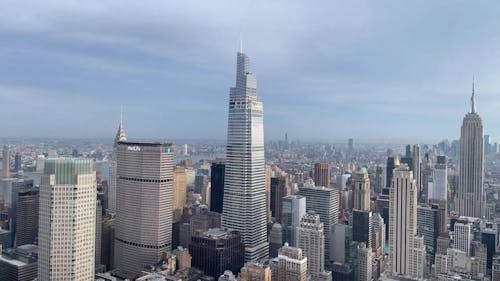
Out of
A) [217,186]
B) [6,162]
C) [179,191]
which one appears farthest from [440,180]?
[6,162]

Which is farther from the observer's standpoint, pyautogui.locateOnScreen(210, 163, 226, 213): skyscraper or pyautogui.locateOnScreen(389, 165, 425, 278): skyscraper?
pyautogui.locateOnScreen(210, 163, 226, 213): skyscraper

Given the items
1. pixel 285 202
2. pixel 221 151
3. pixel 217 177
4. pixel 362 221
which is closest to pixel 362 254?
pixel 362 221

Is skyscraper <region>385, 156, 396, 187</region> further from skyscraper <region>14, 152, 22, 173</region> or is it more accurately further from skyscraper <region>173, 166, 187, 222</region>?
skyscraper <region>14, 152, 22, 173</region>

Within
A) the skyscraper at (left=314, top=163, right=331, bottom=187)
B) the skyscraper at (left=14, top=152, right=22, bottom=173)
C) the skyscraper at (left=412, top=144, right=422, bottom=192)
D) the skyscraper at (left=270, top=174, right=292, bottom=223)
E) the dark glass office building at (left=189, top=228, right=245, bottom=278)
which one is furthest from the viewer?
the skyscraper at (left=314, top=163, right=331, bottom=187)

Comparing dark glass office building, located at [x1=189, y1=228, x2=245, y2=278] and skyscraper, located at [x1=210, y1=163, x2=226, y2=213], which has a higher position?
skyscraper, located at [x1=210, y1=163, x2=226, y2=213]

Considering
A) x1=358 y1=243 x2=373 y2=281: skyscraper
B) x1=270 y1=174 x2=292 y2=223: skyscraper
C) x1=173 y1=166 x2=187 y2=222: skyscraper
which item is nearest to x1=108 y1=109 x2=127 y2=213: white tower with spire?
x1=173 y1=166 x2=187 y2=222: skyscraper

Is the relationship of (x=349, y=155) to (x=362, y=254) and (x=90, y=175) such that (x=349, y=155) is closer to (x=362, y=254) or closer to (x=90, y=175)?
(x=362, y=254)
